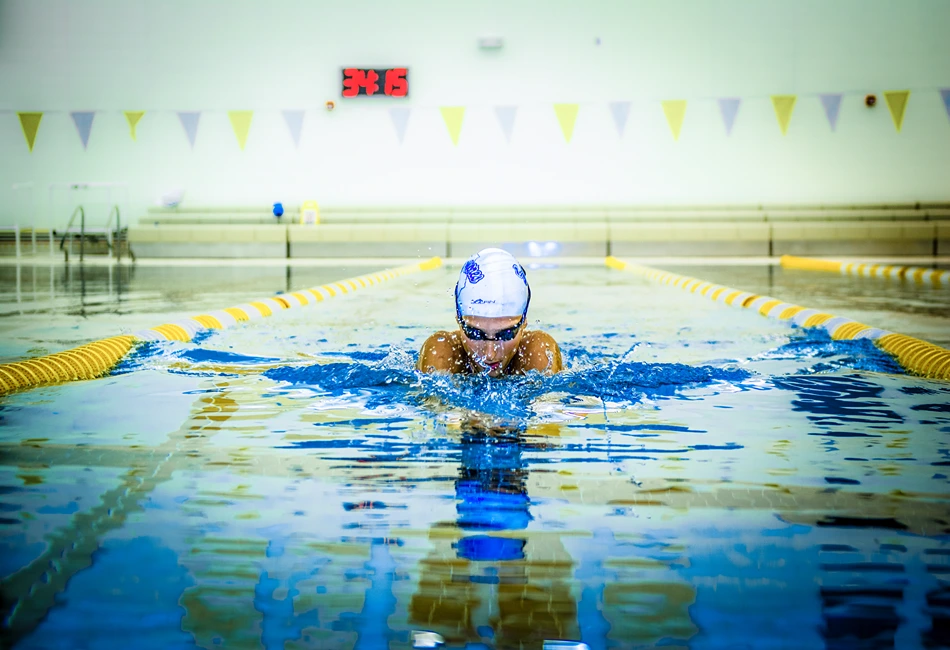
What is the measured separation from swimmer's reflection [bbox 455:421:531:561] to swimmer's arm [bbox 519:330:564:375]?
2.09ft

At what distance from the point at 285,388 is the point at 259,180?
13.3 m

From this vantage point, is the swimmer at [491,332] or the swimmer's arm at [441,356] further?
the swimmer's arm at [441,356]

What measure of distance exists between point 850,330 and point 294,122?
41.6 ft

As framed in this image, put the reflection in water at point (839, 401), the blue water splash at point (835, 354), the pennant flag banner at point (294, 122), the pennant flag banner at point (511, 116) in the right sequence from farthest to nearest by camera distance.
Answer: the pennant flag banner at point (294, 122) → the pennant flag banner at point (511, 116) → the blue water splash at point (835, 354) → the reflection in water at point (839, 401)

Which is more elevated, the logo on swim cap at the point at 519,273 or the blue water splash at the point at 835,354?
the logo on swim cap at the point at 519,273

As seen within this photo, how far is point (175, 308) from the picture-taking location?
6746 mm

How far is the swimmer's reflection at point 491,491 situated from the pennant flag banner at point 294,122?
46.2ft

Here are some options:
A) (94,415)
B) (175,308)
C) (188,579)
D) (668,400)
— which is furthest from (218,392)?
(175,308)

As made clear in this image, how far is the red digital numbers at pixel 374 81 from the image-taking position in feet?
51.8

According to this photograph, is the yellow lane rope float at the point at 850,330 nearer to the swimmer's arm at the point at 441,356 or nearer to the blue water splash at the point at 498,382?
the blue water splash at the point at 498,382

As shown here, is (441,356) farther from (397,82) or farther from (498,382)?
(397,82)

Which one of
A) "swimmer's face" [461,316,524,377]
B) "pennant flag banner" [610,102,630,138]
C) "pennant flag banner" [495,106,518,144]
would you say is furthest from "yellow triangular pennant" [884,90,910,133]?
"swimmer's face" [461,316,524,377]

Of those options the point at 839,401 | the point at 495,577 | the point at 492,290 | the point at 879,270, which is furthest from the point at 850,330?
the point at 879,270

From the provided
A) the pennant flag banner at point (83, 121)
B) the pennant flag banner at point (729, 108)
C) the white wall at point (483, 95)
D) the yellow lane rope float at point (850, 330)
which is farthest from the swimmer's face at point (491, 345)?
the pennant flag banner at point (83, 121)
